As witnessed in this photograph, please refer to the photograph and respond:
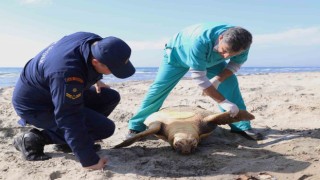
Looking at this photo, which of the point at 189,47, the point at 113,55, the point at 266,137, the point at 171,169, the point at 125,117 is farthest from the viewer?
the point at 125,117

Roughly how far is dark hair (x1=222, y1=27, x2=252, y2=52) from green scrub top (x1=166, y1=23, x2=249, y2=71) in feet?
0.78

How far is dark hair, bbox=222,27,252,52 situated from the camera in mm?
3029

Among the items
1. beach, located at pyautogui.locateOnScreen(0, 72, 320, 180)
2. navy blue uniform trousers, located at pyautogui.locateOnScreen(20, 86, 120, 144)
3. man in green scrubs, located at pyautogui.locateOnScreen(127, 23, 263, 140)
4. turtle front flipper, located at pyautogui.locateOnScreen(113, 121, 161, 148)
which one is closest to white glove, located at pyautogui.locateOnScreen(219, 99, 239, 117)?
man in green scrubs, located at pyautogui.locateOnScreen(127, 23, 263, 140)

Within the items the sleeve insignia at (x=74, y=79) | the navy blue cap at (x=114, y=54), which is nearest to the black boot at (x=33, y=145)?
the sleeve insignia at (x=74, y=79)

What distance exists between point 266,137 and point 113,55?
88.4 inches

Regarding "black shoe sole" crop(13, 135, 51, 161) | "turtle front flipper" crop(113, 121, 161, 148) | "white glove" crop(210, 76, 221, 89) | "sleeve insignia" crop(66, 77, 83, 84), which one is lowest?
"black shoe sole" crop(13, 135, 51, 161)

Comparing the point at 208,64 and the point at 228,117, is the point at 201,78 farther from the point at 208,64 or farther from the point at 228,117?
the point at 228,117

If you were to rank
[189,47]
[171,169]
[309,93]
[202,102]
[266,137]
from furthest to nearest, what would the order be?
[309,93] → [202,102] → [266,137] → [189,47] → [171,169]

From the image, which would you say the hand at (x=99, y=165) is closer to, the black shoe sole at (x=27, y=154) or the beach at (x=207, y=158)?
the beach at (x=207, y=158)

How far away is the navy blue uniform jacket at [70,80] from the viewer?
246 cm

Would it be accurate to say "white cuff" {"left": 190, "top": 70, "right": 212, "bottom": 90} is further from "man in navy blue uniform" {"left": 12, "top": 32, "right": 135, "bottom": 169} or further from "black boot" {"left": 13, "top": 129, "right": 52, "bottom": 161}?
"black boot" {"left": 13, "top": 129, "right": 52, "bottom": 161}

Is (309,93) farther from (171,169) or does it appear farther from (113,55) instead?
(113,55)

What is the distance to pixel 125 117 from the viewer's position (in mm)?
4906

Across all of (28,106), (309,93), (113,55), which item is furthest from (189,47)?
(309,93)
